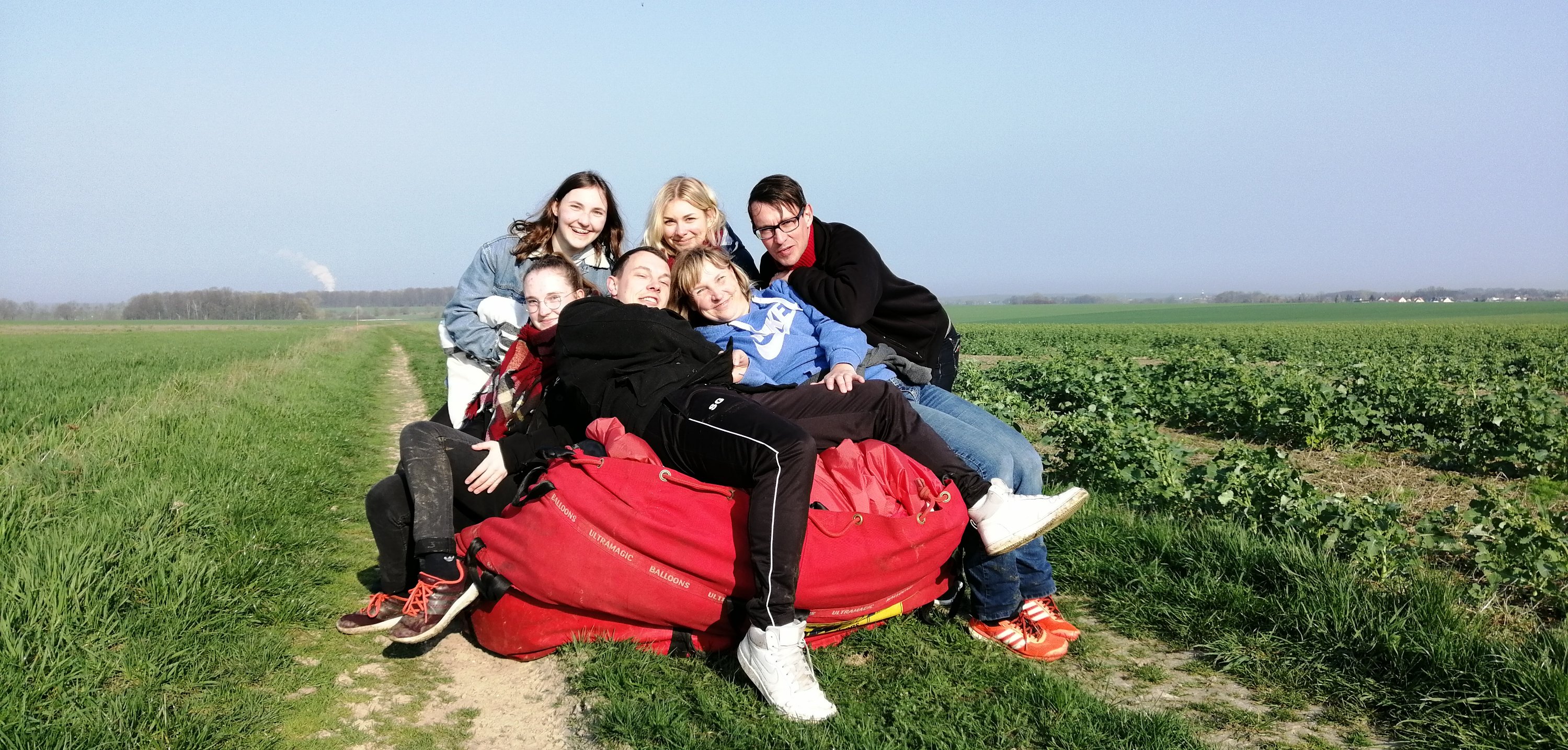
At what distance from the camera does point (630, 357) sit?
396cm

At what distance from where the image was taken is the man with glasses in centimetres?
456

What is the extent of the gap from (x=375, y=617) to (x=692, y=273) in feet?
6.85

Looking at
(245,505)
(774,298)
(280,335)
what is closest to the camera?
(774,298)

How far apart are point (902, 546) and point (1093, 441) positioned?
170 inches

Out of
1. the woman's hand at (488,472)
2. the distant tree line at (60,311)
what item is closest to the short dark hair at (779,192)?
the woman's hand at (488,472)

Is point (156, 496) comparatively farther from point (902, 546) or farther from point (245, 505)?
point (902, 546)

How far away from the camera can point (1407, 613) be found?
3.76 metres

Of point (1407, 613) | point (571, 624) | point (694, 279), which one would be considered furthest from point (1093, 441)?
point (571, 624)

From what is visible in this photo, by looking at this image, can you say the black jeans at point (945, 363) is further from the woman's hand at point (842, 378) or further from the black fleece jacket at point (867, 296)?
the woman's hand at point (842, 378)

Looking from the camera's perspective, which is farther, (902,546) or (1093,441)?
(1093,441)

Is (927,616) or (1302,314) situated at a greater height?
(927,616)

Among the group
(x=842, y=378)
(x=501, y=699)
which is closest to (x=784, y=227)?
(x=842, y=378)

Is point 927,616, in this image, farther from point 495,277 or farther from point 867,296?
point 495,277

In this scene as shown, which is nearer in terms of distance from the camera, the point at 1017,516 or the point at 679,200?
the point at 1017,516
